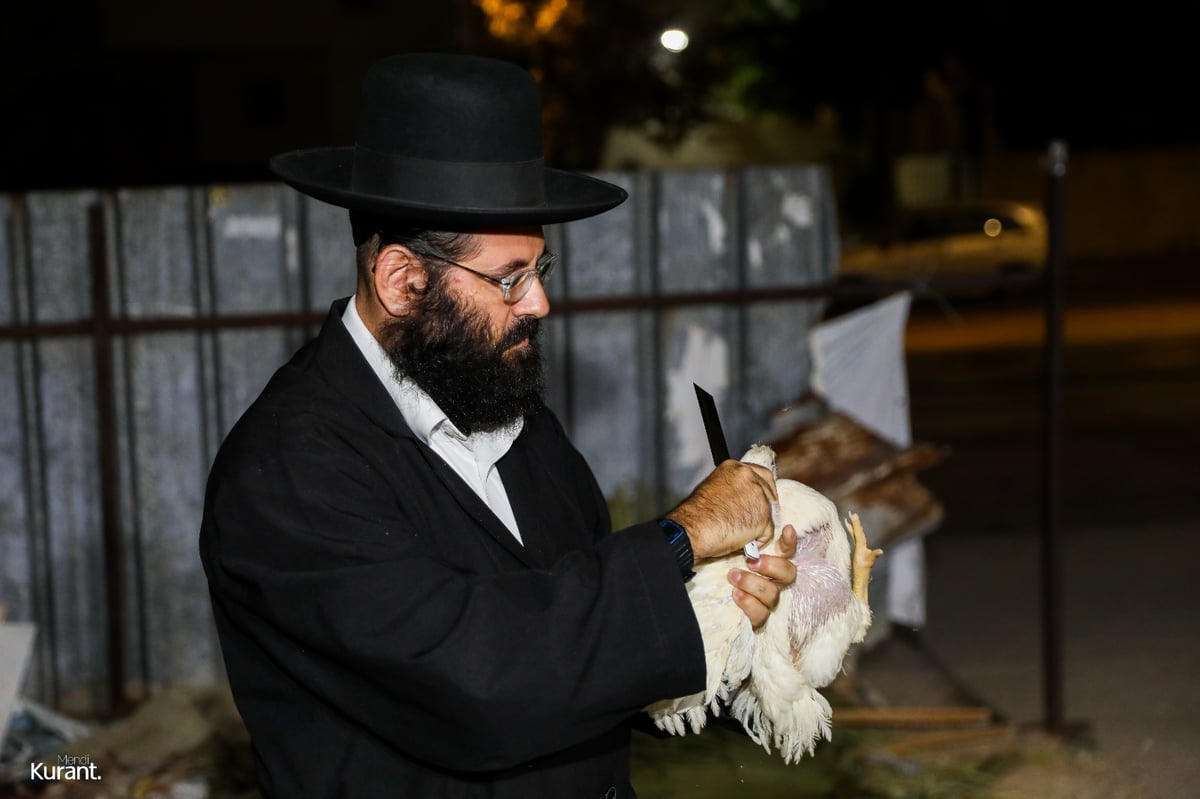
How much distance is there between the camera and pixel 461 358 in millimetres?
2271

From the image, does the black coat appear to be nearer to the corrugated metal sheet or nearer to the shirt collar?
the shirt collar

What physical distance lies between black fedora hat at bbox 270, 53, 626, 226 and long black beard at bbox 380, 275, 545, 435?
15 centimetres

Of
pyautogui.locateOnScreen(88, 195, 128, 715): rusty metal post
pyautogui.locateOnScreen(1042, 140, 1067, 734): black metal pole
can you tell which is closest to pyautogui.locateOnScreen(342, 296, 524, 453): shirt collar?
pyautogui.locateOnScreen(88, 195, 128, 715): rusty metal post

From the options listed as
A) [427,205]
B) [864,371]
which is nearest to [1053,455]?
[864,371]

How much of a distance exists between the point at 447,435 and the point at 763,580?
584 mm

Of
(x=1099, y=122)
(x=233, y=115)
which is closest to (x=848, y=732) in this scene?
(x=233, y=115)

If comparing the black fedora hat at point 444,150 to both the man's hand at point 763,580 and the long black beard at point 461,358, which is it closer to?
the long black beard at point 461,358

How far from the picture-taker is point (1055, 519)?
5.60 meters

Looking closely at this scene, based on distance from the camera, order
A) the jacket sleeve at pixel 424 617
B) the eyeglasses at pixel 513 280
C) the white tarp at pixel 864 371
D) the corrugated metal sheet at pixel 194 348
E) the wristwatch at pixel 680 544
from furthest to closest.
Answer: the white tarp at pixel 864 371 → the corrugated metal sheet at pixel 194 348 → the eyeglasses at pixel 513 280 → the wristwatch at pixel 680 544 → the jacket sleeve at pixel 424 617

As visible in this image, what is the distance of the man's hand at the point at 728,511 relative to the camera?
2168 millimetres

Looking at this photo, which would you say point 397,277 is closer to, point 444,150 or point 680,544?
point 444,150

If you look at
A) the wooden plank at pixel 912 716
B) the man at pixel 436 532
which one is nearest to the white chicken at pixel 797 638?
the man at pixel 436 532

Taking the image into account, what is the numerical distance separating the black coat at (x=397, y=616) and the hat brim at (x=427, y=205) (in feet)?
0.81

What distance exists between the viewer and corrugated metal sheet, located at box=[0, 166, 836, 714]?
5445 mm
